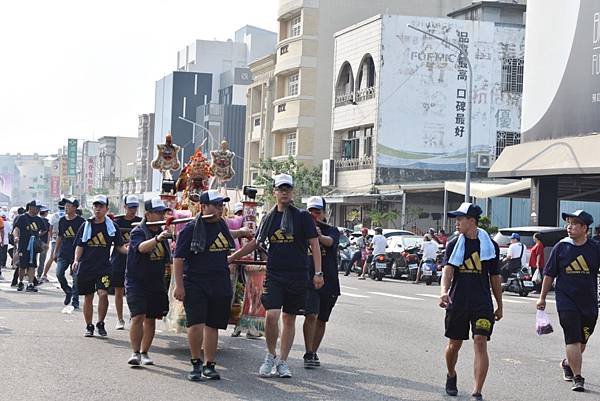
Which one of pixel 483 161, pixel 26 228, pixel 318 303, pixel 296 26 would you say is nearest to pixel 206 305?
pixel 318 303

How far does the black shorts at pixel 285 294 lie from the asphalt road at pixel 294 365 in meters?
0.74

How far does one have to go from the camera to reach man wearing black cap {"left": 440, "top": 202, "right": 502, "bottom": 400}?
32.3 feet

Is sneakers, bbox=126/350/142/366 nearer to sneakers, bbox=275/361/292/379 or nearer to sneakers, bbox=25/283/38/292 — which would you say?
sneakers, bbox=275/361/292/379

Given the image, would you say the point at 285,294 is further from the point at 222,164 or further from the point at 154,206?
the point at 222,164

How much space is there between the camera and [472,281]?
991 centimetres

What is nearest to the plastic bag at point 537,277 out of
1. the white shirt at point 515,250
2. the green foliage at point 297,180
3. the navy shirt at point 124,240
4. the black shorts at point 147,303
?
the white shirt at point 515,250

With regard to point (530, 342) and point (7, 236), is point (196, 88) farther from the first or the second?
A: point (530, 342)

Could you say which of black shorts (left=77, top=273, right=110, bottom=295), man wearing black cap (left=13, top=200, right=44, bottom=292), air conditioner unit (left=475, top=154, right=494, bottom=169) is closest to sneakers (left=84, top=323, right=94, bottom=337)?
black shorts (left=77, top=273, right=110, bottom=295)

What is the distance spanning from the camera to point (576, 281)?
11023 millimetres

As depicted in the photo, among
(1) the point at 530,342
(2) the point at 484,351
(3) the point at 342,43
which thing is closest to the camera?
(2) the point at 484,351

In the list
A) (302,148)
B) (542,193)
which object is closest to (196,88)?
(302,148)

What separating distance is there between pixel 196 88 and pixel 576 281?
118 metres

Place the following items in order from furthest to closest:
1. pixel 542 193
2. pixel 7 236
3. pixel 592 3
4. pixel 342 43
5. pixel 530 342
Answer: pixel 342 43
pixel 542 193
pixel 592 3
pixel 7 236
pixel 530 342

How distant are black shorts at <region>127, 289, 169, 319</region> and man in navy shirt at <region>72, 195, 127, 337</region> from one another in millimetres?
2568
